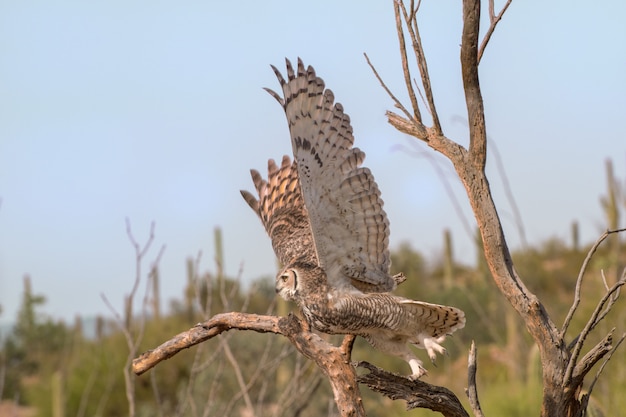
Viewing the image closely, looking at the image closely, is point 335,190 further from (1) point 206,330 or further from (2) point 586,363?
(2) point 586,363

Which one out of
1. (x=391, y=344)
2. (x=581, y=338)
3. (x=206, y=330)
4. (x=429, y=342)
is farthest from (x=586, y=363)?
(x=206, y=330)

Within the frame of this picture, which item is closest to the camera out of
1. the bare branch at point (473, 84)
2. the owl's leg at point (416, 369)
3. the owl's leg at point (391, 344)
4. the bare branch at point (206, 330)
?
the bare branch at point (473, 84)

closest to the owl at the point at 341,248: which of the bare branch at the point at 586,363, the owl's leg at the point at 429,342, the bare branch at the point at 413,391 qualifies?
the owl's leg at the point at 429,342

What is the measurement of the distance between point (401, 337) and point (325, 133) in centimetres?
85

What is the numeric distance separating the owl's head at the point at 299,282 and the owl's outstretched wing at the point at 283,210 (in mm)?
219

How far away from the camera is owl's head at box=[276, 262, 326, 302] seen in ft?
11.6

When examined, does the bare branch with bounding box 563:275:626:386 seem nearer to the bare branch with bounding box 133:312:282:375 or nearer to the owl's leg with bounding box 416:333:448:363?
the owl's leg with bounding box 416:333:448:363

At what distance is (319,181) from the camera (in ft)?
11.7

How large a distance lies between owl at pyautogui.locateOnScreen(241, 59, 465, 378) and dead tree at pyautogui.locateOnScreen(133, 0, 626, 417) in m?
0.37

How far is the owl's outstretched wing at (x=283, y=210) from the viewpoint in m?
4.00

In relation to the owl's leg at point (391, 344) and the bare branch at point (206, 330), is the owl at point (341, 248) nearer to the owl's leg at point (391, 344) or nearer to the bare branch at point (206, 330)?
the owl's leg at point (391, 344)

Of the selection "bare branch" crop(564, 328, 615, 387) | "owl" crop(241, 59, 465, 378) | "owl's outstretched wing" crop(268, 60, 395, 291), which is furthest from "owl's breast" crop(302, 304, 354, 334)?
"bare branch" crop(564, 328, 615, 387)

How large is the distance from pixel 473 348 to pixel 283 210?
1476 millimetres

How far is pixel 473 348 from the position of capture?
3.11 m
